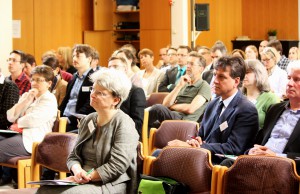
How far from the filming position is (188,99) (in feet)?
22.6

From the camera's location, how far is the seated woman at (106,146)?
12.1ft

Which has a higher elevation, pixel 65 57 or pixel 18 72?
pixel 65 57

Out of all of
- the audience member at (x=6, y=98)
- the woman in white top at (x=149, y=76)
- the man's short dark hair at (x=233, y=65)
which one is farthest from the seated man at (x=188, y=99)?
the man's short dark hair at (x=233, y=65)

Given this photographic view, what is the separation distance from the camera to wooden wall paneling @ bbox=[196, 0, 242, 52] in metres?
15.3

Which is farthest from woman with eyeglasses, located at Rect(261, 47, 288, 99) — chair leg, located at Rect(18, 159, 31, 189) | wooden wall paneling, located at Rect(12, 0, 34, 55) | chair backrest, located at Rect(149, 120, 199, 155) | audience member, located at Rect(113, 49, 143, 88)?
wooden wall paneling, located at Rect(12, 0, 34, 55)

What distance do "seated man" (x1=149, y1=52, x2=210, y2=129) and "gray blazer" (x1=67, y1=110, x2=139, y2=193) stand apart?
8.11 ft

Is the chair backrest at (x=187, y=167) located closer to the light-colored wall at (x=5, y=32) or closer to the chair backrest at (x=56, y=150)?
the chair backrest at (x=56, y=150)

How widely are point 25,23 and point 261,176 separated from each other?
9271mm

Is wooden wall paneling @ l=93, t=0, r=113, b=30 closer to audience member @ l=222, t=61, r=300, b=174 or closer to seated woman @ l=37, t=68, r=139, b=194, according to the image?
audience member @ l=222, t=61, r=300, b=174

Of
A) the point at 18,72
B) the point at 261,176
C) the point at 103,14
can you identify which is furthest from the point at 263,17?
the point at 261,176

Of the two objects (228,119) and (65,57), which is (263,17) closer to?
(65,57)

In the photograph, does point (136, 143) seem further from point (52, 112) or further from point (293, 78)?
point (52, 112)

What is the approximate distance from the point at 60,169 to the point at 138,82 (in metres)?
2.77

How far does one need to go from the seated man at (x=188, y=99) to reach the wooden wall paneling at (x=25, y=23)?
18.5 ft
